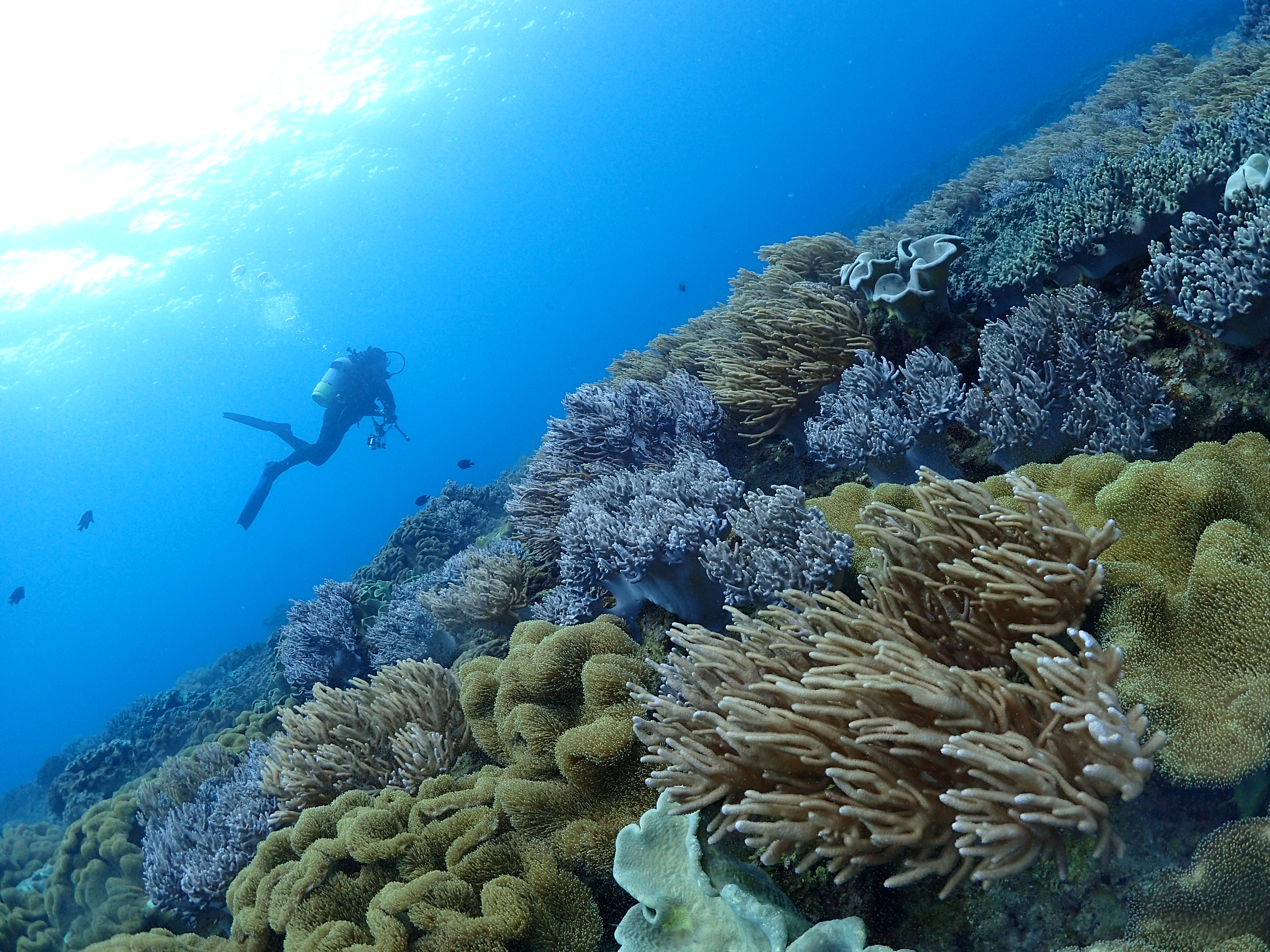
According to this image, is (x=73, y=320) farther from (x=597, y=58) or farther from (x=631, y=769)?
(x=597, y=58)

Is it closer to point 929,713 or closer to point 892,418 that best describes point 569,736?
point 929,713

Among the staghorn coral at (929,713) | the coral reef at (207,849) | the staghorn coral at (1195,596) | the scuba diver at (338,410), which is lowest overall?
the staghorn coral at (1195,596)

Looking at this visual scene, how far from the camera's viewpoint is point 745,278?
7312 millimetres

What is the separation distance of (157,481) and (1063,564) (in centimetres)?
16476

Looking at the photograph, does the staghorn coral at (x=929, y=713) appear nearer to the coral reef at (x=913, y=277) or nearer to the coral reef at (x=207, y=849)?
the coral reef at (x=913, y=277)

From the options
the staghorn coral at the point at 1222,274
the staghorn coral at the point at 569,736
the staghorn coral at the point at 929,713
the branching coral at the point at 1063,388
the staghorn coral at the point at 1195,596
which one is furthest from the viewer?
the branching coral at the point at 1063,388

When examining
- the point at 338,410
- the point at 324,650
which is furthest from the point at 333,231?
the point at 324,650

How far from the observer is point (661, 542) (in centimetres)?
403

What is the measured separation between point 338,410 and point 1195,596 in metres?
21.8

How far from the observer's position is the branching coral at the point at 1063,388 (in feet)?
12.1

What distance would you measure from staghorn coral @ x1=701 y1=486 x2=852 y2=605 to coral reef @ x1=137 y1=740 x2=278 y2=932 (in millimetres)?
3788

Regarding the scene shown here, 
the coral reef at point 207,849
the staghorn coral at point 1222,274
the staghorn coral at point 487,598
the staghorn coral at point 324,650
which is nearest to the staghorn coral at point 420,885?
the coral reef at point 207,849

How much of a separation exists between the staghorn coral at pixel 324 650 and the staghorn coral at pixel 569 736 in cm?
444

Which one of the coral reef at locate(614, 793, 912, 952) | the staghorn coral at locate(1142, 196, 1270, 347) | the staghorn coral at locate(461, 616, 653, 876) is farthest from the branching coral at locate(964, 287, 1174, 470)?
the coral reef at locate(614, 793, 912, 952)
